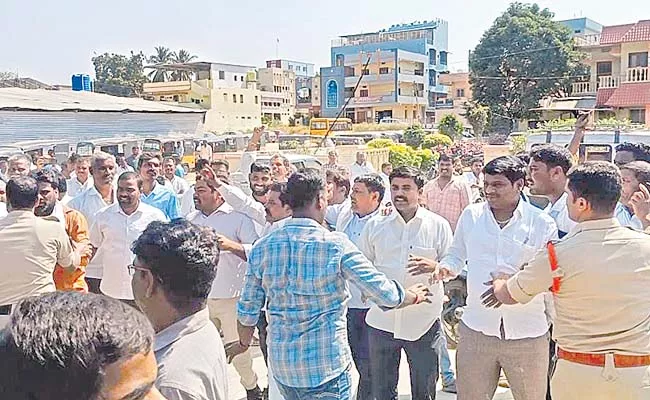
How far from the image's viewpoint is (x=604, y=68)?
38.4 metres

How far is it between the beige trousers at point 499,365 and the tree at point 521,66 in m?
41.2

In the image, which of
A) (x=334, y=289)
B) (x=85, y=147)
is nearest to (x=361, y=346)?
(x=334, y=289)

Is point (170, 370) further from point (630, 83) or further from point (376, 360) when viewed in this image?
point (630, 83)

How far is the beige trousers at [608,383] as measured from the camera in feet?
10.3

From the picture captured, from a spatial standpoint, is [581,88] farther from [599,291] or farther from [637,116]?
[599,291]

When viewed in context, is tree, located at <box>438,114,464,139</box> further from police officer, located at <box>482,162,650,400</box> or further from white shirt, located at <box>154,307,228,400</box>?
white shirt, located at <box>154,307,228,400</box>

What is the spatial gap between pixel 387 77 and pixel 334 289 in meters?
61.5

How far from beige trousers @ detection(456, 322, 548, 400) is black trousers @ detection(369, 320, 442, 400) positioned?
425mm

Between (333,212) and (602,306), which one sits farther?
(333,212)

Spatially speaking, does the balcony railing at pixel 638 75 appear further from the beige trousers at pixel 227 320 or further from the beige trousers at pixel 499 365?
the beige trousers at pixel 499 365

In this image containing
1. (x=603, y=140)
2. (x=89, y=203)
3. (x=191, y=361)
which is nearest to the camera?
(x=191, y=361)

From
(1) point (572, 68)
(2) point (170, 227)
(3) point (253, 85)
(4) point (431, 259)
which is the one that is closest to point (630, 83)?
(1) point (572, 68)

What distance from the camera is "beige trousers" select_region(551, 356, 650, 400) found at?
3.14 m

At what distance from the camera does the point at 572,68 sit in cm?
4319
